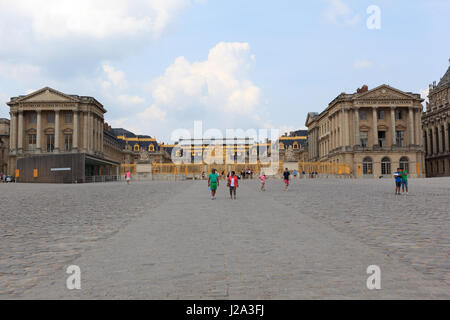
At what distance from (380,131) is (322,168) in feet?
52.8

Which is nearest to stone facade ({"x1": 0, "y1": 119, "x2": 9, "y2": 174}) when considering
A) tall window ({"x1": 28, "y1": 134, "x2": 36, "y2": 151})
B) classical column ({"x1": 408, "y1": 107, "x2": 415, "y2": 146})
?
tall window ({"x1": 28, "y1": 134, "x2": 36, "y2": 151})

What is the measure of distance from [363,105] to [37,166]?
180 ft

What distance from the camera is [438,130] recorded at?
8638cm

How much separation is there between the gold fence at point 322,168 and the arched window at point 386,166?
665 centimetres

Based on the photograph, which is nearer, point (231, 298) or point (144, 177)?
point (231, 298)

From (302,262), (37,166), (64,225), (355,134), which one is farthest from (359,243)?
(355,134)

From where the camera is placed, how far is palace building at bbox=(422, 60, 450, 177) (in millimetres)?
82988

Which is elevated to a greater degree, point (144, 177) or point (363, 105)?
point (363, 105)

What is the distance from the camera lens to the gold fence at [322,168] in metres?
66.1

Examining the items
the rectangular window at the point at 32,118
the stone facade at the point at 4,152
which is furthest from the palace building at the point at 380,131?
the stone facade at the point at 4,152

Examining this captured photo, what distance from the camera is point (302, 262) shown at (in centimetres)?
548
